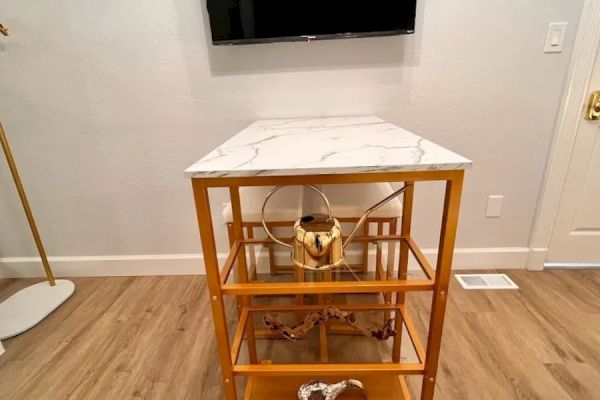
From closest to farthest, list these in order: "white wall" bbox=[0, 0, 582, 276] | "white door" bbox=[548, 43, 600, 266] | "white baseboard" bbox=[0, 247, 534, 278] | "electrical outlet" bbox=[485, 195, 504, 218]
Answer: "white wall" bbox=[0, 0, 582, 276] < "white door" bbox=[548, 43, 600, 266] < "electrical outlet" bbox=[485, 195, 504, 218] < "white baseboard" bbox=[0, 247, 534, 278]

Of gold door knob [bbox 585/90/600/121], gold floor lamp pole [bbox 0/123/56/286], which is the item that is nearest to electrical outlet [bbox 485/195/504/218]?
gold door knob [bbox 585/90/600/121]

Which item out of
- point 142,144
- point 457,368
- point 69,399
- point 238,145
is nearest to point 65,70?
point 142,144

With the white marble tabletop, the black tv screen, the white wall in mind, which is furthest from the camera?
the white wall

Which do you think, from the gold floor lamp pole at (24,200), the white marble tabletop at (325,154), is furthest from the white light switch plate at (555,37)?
the gold floor lamp pole at (24,200)

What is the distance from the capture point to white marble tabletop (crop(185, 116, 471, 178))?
673mm

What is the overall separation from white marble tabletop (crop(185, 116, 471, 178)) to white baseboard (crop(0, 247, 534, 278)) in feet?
2.97

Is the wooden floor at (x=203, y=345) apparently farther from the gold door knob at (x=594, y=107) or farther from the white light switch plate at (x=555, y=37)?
the white light switch plate at (x=555, y=37)

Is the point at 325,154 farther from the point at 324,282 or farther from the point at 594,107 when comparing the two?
the point at 594,107

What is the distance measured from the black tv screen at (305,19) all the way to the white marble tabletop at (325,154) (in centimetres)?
49

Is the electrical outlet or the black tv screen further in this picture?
the electrical outlet

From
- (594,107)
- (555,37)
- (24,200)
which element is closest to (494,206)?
(594,107)

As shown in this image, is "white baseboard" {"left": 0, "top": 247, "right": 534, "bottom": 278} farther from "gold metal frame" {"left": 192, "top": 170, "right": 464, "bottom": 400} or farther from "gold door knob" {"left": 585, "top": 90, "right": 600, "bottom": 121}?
"gold metal frame" {"left": 192, "top": 170, "right": 464, "bottom": 400}

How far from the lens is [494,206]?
1667 millimetres

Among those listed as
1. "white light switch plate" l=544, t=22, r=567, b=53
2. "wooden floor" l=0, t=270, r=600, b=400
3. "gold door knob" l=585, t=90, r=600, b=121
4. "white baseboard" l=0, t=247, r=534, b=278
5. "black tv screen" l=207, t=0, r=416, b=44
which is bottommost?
"wooden floor" l=0, t=270, r=600, b=400
